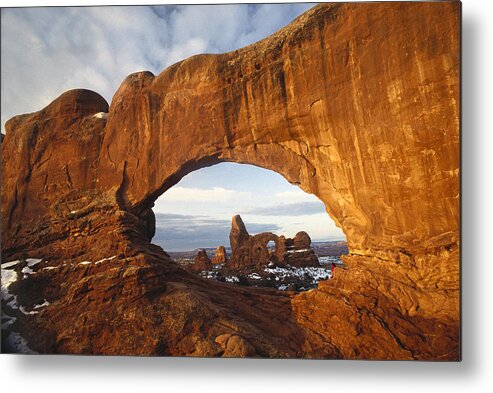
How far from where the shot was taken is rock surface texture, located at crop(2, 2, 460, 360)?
657cm

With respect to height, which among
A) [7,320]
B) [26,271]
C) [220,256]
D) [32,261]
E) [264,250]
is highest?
[32,261]

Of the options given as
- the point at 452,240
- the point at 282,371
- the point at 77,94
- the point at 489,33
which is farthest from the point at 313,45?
the point at 282,371

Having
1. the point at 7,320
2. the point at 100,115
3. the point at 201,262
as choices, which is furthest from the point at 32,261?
the point at 201,262

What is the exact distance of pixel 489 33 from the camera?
20.3 feet

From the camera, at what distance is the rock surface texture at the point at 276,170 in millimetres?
6566

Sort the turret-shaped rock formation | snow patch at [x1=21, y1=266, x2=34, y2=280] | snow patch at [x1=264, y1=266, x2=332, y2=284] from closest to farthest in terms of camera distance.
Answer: snow patch at [x1=21, y1=266, x2=34, y2=280], snow patch at [x1=264, y1=266, x2=332, y2=284], the turret-shaped rock formation

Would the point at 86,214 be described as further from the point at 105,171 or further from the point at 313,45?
the point at 313,45

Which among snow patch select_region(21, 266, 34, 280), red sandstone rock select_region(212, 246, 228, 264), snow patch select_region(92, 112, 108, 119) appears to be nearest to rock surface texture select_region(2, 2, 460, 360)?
snow patch select_region(92, 112, 108, 119)

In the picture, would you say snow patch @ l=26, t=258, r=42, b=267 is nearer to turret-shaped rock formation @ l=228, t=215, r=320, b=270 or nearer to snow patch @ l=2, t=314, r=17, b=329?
snow patch @ l=2, t=314, r=17, b=329

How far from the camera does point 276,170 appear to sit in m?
9.11

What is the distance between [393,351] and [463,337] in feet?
4.09

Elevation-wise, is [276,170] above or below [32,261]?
above

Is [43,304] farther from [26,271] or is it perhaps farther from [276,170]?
[276,170]

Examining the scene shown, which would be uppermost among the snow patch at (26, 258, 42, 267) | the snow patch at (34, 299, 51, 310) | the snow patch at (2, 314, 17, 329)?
the snow patch at (26, 258, 42, 267)
